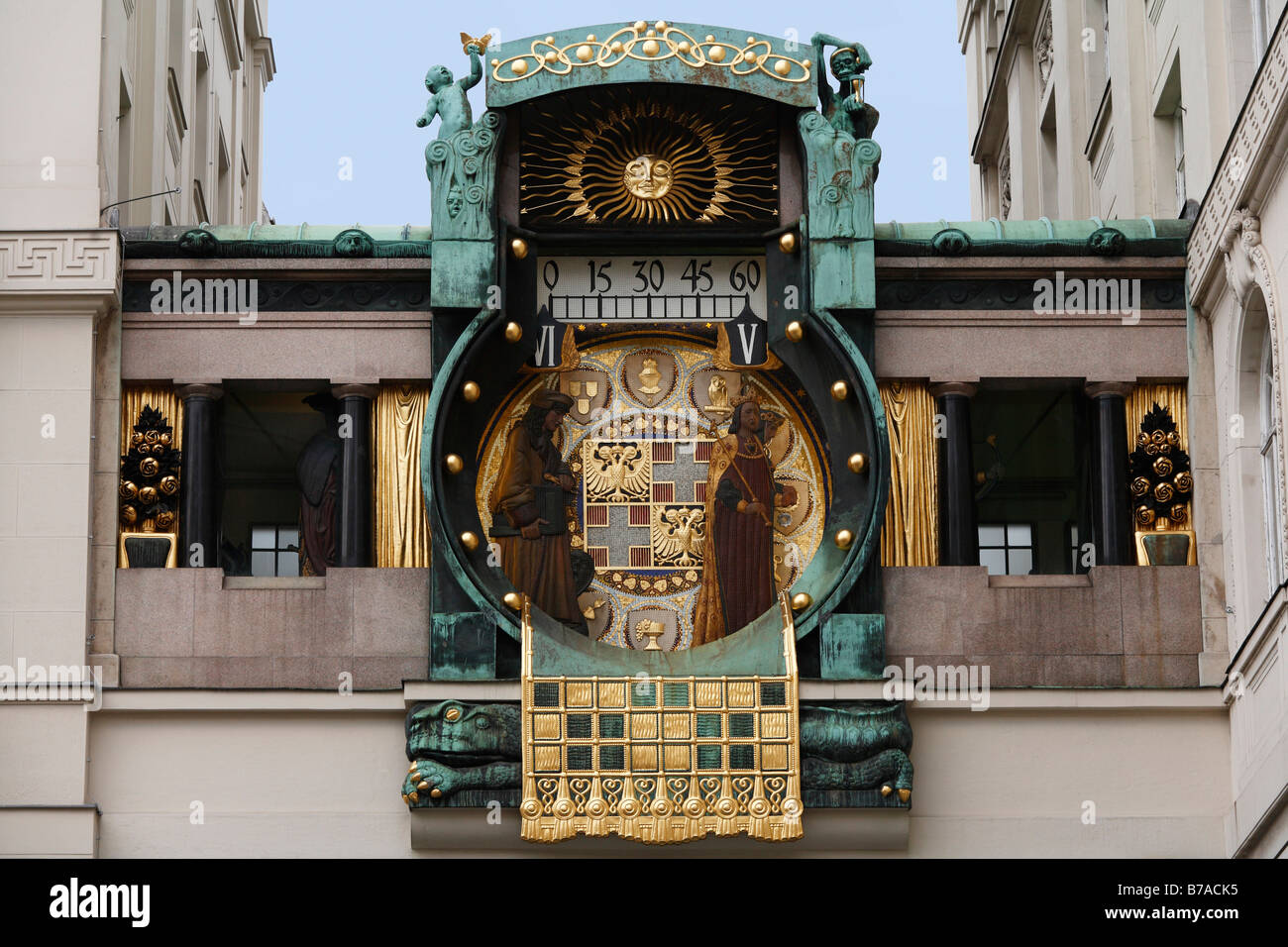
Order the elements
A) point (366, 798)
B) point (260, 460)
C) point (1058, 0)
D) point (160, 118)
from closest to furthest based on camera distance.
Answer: point (366, 798)
point (260, 460)
point (160, 118)
point (1058, 0)

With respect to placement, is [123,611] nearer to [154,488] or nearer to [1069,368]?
[154,488]

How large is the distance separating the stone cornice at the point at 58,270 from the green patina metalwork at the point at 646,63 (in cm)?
334

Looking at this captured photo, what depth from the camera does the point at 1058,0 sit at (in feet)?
104

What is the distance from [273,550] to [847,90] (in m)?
7.03

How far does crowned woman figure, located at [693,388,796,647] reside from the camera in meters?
22.3

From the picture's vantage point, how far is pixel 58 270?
2222 cm

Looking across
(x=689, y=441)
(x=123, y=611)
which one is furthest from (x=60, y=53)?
(x=689, y=441)

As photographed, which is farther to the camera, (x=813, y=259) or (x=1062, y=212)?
(x=1062, y=212)

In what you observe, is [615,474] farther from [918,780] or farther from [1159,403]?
[1159,403]

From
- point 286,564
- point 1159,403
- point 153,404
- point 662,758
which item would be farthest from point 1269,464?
point 286,564

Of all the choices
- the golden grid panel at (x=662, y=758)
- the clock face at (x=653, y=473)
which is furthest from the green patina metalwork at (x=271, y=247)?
the golden grid panel at (x=662, y=758)

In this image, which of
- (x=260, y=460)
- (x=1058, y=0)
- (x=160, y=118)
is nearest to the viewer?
(x=260, y=460)

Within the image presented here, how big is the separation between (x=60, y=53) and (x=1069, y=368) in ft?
28.2

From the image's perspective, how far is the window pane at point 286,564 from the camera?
25719mm
